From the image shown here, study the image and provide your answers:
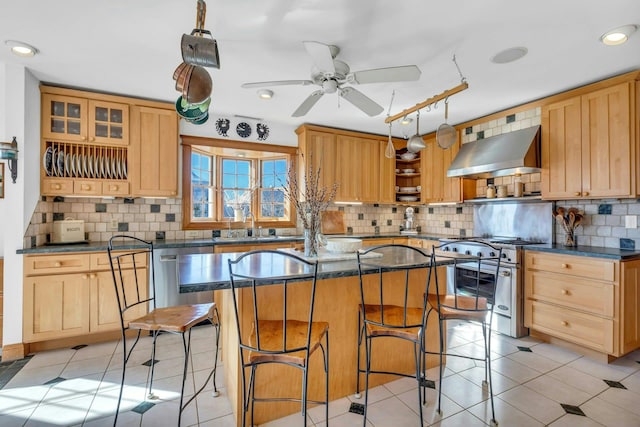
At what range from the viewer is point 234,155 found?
14.4 ft

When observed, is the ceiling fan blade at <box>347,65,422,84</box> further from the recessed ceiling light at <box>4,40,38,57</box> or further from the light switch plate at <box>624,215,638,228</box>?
the light switch plate at <box>624,215,638,228</box>

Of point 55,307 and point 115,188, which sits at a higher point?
point 115,188

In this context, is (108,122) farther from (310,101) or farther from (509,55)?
(509,55)

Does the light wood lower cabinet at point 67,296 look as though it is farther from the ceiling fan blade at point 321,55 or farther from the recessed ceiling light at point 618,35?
the recessed ceiling light at point 618,35

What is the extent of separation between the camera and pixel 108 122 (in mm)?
3266

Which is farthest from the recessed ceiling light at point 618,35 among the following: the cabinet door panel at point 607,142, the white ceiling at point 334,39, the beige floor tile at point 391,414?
the beige floor tile at point 391,414

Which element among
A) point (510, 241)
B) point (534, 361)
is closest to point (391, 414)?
point (534, 361)

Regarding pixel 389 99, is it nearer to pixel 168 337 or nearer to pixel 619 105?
pixel 619 105

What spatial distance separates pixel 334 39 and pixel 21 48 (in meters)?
2.46

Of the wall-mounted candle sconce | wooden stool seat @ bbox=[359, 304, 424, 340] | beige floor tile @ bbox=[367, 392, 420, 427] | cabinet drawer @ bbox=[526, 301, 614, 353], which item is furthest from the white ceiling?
beige floor tile @ bbox=[367, 392, 420, 427]

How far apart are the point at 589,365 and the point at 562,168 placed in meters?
1.87

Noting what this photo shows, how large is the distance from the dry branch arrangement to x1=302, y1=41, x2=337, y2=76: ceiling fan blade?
298 cm

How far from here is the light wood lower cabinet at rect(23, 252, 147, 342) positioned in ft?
8.95

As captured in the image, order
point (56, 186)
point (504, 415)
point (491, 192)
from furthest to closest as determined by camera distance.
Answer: point (491, 192), point (56, 186), point (504, 415)
